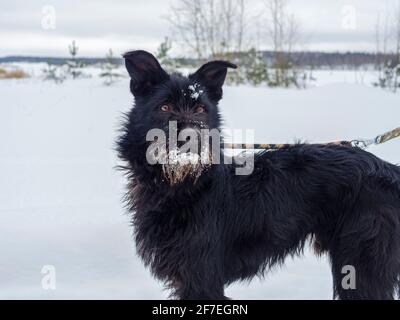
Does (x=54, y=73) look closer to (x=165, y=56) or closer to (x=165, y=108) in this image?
(x=165, y=56)

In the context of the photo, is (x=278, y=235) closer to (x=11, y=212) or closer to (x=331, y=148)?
(x=331, y=148)

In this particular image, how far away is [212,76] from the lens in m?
4.11

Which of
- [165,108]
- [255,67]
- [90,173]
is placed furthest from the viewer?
[255,67]

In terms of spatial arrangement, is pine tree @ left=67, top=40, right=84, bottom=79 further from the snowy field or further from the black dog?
the black dog

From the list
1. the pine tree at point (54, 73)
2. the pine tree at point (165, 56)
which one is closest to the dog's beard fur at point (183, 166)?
the pine tree at point (165, 56)

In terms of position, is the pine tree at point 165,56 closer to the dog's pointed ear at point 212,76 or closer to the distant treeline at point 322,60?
the distant treeline at point 322,60

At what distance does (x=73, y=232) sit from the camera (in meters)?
6.70

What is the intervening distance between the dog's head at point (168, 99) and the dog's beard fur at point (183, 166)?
17mm

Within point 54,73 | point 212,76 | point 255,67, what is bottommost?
point 212,76

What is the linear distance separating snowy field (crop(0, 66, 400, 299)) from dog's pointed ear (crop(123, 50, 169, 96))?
6.46ft

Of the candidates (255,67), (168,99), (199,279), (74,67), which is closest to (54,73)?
(74,67)

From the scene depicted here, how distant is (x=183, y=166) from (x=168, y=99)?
51 centimetres

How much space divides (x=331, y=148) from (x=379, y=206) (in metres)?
0.62

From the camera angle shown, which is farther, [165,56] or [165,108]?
[165,56]
